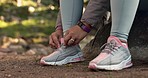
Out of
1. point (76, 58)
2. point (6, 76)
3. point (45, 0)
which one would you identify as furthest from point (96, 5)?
point (45, 0)

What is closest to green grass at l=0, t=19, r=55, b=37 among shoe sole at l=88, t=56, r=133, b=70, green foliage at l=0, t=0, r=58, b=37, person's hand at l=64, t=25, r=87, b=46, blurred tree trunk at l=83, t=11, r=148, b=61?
green foliage at l=0, t=0, r=58, b=37

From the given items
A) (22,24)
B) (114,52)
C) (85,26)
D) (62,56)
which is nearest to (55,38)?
(62,56)

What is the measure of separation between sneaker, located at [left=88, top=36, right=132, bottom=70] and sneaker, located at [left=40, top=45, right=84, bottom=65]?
1.00 ft

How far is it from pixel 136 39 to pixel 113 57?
0.55 meters

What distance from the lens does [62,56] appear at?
2.34 meters

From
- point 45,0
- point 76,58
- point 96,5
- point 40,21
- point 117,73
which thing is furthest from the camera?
point 40,21

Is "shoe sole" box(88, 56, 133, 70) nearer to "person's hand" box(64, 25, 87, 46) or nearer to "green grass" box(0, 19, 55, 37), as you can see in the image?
"person's hand" box(64, 25, 87, 46)

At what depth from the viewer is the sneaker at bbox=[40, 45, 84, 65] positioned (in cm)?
232

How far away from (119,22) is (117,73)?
26 cm

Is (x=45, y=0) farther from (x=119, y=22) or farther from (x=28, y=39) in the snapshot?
(x=28, y=39)

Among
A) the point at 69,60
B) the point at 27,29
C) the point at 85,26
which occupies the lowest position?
the point at 27,29

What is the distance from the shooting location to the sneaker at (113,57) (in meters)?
2.03

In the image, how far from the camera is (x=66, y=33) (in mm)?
2299

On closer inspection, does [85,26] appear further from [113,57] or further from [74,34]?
[113,57]
